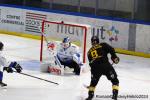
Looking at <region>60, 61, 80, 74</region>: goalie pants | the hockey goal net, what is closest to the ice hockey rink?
<region>60, 61, 80, 74</region>: goalie pants

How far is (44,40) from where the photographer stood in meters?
12.6

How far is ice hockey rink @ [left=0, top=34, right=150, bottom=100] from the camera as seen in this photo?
9470 mm

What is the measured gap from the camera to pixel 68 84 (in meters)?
10.6

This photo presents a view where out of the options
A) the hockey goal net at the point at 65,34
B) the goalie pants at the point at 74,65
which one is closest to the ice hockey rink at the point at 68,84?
the goalie pants at the point at 74,65

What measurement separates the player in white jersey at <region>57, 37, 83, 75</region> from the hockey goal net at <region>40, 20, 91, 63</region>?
269mm

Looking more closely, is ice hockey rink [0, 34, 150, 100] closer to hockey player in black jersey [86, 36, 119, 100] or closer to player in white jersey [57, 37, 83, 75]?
player in white jersey [57, 37, 83, 75]

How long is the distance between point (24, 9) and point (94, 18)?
3193 millimetres

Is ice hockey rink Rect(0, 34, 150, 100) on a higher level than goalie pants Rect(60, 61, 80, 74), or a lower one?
lower

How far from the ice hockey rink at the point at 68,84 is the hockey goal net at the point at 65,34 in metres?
0.46

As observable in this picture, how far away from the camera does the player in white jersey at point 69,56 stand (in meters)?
11.4

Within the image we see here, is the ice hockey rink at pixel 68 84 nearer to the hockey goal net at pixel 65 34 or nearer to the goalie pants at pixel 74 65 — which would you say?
the goalie pants at pixel 74 65

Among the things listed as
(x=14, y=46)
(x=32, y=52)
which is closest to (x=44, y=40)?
(x=32, y=52)

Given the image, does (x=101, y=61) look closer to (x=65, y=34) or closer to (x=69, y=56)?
(x=69, y=56)

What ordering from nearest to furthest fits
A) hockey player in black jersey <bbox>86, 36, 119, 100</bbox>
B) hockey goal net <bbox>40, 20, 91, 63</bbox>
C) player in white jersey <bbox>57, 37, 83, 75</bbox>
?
hockey player in black jersey <bbox>86, 36, 119, 100</bbox> → player in white jersey <bbox>57, 37, 83, 75</bbox> → hockey goal net <bbox>40, 20, 91, 63</bbox>
